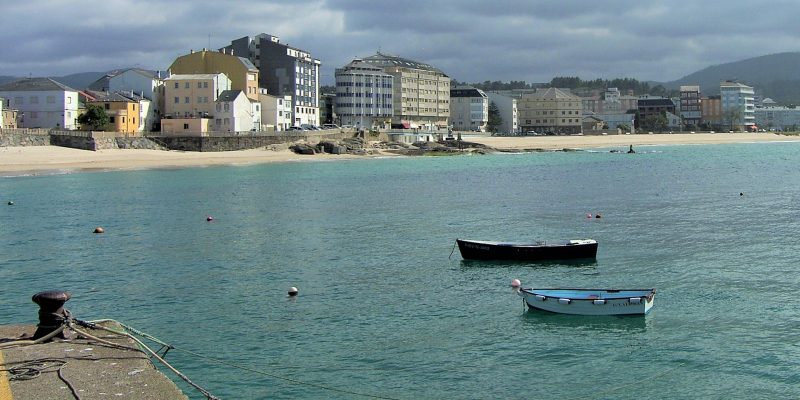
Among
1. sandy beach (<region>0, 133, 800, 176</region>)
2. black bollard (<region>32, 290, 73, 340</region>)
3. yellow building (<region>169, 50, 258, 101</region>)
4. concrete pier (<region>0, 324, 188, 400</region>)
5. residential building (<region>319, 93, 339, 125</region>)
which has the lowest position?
concrete pier (<region>0, 324, 188, 400</region>)

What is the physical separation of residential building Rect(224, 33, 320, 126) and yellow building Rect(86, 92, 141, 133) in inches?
1105

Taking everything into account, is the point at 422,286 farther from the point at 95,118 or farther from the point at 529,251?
the point at 95,118

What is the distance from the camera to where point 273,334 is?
2330 centimetres

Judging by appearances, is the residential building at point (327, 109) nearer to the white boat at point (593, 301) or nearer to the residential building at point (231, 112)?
the residential building at point (231, 112)

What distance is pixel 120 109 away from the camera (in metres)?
116

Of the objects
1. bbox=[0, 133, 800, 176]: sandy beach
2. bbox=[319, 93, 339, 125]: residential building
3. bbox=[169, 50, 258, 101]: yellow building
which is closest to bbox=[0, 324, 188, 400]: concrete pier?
bbox=[0, 133, 800, 176]: sandy beach

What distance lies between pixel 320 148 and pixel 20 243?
83842 mm

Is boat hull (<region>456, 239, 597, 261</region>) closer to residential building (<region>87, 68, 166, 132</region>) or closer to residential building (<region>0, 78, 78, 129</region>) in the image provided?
residential building (<region>0, 78, 78, 129</region>)

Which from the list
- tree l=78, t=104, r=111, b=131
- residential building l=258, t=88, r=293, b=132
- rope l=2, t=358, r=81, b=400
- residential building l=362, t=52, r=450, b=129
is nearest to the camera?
rope l=2, t=358, r=81, b=400

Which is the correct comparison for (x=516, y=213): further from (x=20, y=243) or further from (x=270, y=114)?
(x=270, y=114)

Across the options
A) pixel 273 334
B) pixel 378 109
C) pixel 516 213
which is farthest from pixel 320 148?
pixel 273 334

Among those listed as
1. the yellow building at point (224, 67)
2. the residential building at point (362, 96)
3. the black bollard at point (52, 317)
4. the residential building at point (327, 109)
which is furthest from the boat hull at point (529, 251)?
the residential building at point (327, 109)

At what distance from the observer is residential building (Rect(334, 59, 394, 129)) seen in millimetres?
171500

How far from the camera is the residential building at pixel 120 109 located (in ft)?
378
